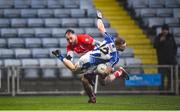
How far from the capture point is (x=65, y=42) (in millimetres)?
21922

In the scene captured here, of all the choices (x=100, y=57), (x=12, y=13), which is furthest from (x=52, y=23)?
(x=100, y=57)

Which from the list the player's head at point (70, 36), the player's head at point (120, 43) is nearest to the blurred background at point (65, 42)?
the player's head at point (70, 36)

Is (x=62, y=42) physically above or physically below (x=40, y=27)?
below

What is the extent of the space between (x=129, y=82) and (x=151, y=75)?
64cm

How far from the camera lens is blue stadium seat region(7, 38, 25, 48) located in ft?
71.6

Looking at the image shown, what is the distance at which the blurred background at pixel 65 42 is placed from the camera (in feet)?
61.3

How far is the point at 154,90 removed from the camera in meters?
19.0

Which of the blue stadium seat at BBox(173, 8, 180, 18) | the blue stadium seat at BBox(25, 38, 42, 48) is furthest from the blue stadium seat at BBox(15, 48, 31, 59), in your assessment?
the blue stadium seat at BBox(173, 8, 180, 18)

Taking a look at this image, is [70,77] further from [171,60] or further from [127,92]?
[171,60]

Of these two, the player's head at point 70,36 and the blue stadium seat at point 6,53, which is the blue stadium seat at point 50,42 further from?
the player's head at point 70,36

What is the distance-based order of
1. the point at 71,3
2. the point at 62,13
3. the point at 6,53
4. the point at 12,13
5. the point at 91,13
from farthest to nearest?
the point at 71,3
the point at 91,13
the point at 62,13
the point at 12,13
the point at 6,53

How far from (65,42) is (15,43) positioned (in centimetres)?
161

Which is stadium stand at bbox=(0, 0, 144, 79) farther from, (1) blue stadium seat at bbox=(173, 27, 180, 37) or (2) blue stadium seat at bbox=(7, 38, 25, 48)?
(1) blue stadium seat at bbox=(173, 27, 180, 37)

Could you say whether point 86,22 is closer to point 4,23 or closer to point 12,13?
point 12,13
